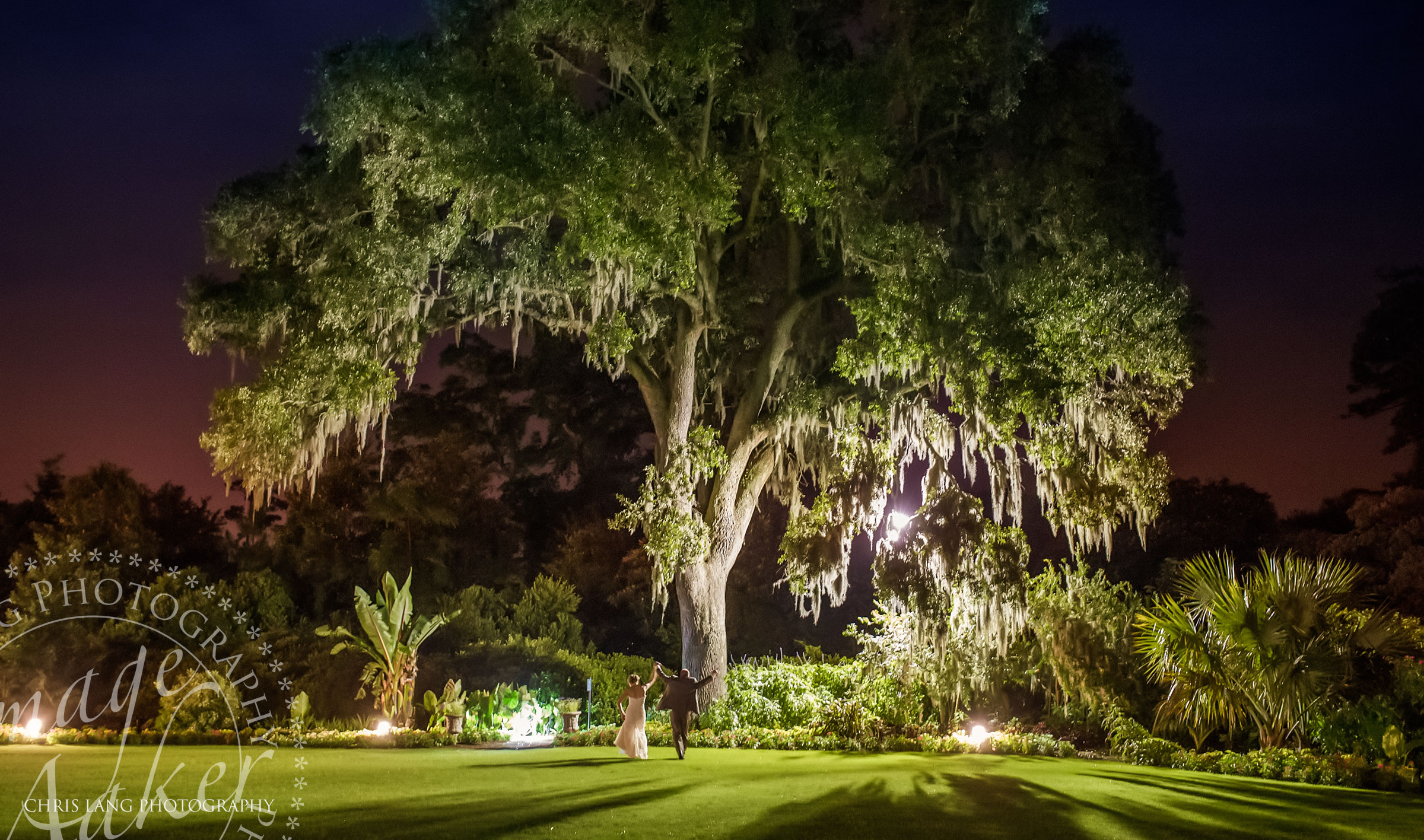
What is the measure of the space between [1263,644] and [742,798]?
6281mm

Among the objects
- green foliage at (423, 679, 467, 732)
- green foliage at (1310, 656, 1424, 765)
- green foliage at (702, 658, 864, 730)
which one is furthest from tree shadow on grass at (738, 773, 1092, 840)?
green foliage at (423, 679, 467, 732)

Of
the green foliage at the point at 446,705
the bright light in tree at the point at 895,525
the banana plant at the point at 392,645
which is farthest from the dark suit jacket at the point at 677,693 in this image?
the banana plant at the point at 392,645

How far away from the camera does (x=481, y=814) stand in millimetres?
7133

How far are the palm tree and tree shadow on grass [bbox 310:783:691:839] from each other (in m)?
6.25

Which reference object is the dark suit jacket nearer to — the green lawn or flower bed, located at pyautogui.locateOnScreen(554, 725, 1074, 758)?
the green lawn

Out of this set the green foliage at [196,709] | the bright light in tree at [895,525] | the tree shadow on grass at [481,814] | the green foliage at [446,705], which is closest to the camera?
the tree shadow on grass at [481,814]

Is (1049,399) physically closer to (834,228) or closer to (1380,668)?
(834,228)

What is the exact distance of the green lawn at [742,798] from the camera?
6.64 m

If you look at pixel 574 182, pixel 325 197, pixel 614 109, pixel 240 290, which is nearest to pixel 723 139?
pixel 614 109

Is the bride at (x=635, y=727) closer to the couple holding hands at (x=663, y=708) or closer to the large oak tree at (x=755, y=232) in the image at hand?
the couple holding hands at (x=663, y=708)

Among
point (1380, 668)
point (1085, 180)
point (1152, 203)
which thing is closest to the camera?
point (1380, 668)

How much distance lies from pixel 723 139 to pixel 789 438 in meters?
4.89

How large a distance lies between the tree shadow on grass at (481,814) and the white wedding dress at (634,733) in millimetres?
3178

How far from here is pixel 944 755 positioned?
12406 millimetres
